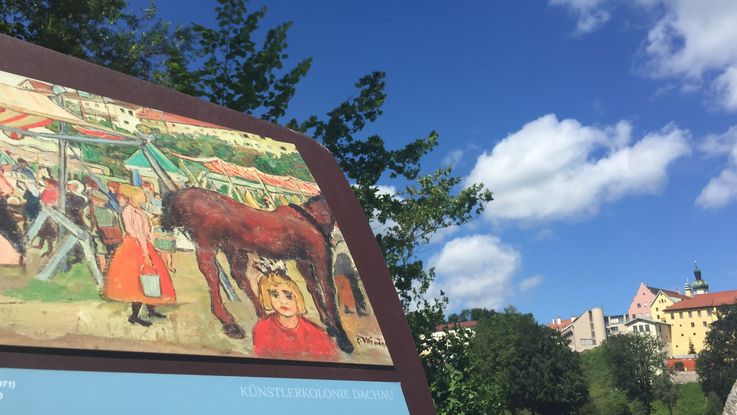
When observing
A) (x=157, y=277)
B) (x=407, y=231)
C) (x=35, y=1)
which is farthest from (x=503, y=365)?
(x=157, y=277)

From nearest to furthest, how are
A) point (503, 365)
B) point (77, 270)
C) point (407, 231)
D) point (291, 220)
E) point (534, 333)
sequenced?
point (77, 270), point (291, 220), point (407, 231), point (503, 365), point (534, 333)

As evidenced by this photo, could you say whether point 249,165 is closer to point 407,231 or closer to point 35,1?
point 407,231

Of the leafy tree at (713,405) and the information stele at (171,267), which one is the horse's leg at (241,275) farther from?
the leafy tree at (713,405)

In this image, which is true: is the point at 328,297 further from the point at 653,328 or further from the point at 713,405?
the point at 653,328

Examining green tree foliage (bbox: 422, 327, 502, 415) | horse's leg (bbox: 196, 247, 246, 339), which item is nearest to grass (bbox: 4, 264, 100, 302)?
horse's leg (bbox: 196, 247, 246, 339)

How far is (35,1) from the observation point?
1129 centimetres

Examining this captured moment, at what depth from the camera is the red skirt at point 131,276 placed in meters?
Result: 5.09

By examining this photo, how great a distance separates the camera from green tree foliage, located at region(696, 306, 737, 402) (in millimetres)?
45969

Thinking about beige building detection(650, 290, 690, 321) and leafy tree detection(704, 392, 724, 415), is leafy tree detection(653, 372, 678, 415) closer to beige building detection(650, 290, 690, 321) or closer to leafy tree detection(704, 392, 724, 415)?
leafy tree detection(704, 392, 724, 415)

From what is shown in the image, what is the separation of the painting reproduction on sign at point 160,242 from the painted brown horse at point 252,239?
13 millimetres

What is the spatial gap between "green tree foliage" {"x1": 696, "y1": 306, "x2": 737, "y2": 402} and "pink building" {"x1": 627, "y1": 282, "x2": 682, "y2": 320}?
3161 cm

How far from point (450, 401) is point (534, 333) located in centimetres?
3516
